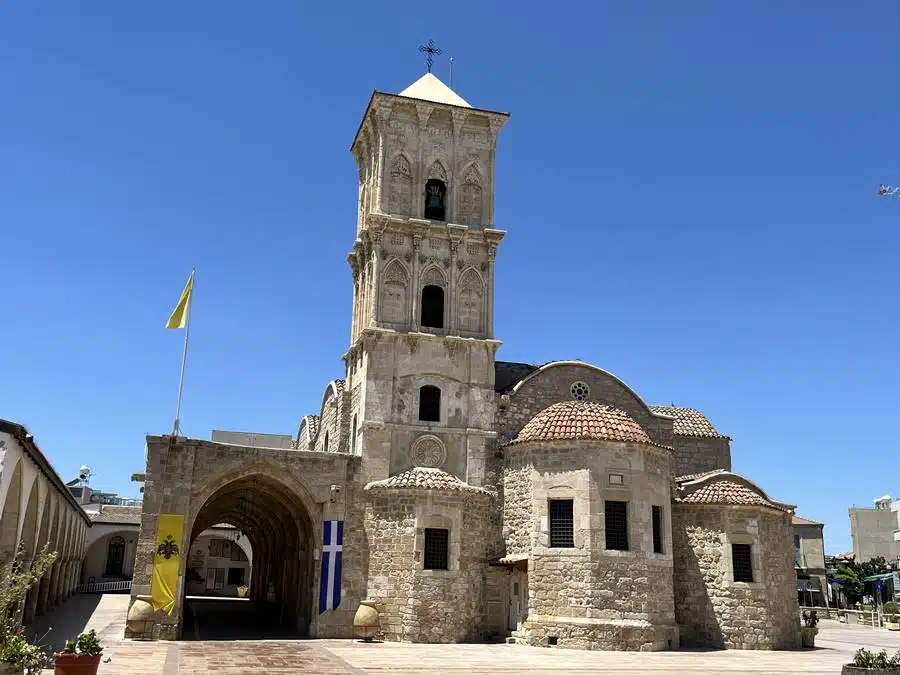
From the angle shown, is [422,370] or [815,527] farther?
[815,527]

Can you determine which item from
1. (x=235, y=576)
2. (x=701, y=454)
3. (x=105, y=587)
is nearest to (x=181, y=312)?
(x=701, y=454)

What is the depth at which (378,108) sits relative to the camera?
29.8 meters

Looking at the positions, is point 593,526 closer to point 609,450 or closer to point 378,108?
point 609,450

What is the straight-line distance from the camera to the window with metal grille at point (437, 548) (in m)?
25.1

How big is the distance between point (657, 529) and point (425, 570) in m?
7.52

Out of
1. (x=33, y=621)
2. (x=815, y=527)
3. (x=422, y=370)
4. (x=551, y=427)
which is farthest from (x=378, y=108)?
(x=815, y=527)

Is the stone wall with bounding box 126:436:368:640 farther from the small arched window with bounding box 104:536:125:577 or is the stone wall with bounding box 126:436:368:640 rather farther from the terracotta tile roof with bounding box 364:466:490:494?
the small arched window with bounding box 104:536:125:577

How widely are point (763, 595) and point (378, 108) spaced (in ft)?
70.6

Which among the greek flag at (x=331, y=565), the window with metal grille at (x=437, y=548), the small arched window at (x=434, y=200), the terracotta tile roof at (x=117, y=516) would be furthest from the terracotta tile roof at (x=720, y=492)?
the terracotta tile roof at (x=117, y=516)

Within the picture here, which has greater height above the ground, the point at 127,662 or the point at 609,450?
the point at 609,450

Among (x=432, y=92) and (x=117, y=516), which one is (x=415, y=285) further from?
(x=117, y=516)

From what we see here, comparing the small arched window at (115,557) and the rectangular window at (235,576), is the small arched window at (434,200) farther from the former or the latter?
the rectangular window at (235,576)

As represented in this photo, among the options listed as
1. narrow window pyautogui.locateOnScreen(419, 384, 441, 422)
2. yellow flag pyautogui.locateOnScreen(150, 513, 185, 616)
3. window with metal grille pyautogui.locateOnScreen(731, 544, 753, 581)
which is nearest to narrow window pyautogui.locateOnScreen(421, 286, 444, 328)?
narrow window pyautogui.locateOnScreen(419, 384, 441, 422)

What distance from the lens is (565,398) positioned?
1147 inches
